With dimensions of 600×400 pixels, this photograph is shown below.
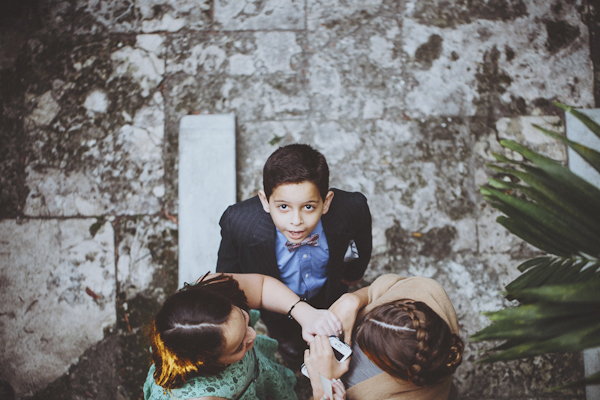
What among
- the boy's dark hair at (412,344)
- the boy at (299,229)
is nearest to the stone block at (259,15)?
the boy at (299,229)

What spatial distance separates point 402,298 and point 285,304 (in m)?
0.57

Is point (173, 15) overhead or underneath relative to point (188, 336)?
overhead

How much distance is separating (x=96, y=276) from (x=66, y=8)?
2.28 m

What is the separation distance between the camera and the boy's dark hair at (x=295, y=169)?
1.56m

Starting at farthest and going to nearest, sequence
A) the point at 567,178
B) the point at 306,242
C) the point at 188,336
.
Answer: the point at 306,242 < the point at 188,336 < the point at 567,178

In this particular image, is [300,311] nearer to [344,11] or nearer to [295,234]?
[295,234]

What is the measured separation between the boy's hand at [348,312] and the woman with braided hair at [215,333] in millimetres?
29

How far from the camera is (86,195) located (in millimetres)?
2770

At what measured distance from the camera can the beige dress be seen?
1.48 metres

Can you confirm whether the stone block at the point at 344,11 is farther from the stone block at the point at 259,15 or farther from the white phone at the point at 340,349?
the white phone at the point at 340,349

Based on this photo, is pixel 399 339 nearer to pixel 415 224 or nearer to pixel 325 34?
pixel 415 224

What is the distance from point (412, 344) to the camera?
1341 mm

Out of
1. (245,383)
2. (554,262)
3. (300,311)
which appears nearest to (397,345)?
(300,311)

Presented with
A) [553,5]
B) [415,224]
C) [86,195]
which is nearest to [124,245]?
[86,195]
